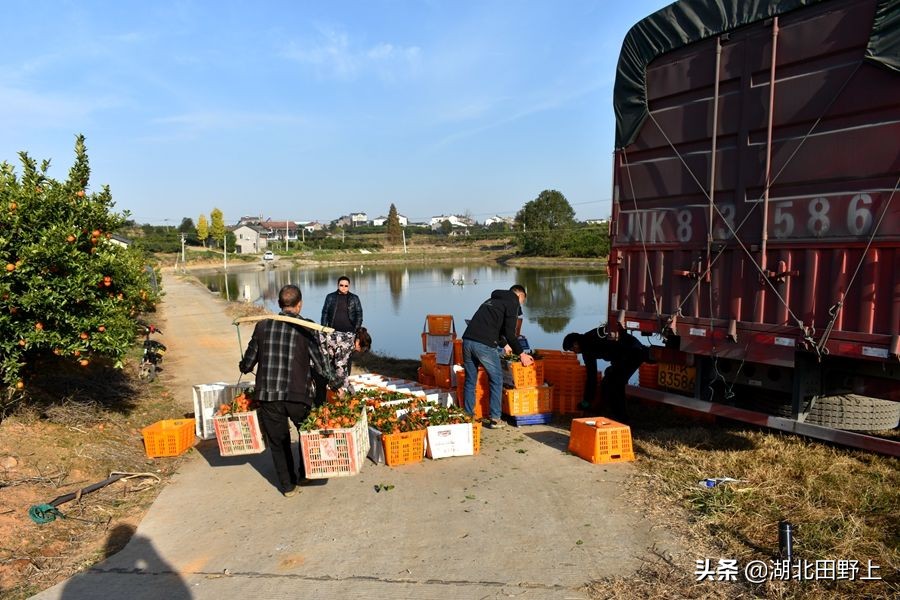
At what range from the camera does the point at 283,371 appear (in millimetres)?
5395

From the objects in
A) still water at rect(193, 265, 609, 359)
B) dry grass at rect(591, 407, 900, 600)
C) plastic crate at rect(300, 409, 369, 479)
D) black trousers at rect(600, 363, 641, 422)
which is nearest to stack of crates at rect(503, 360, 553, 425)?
black trousers at rect(600, 363, 641, 422)

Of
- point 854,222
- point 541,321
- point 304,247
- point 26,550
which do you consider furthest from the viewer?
point 304,247

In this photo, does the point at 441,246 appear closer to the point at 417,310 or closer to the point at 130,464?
the point at 417,310

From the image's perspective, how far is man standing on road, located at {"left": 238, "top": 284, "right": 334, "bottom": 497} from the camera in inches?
212

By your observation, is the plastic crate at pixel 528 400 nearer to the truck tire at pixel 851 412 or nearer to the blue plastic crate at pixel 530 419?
the blue plastic crate at pixel 530 419

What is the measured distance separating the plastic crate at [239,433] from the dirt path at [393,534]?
0.47 m

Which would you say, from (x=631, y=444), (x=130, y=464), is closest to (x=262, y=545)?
(x=130, y=464)

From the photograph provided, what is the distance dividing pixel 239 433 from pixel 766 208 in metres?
5.36

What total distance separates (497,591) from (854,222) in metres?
4.12

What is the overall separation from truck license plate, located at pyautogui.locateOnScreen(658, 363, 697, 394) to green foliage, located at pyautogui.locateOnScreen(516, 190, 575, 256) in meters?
67.6

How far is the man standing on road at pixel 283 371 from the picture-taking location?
212 inches

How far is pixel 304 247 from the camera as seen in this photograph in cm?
9788

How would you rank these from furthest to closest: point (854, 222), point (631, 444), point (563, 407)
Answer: point (563, 407), point (631, 444), point (854, 222)

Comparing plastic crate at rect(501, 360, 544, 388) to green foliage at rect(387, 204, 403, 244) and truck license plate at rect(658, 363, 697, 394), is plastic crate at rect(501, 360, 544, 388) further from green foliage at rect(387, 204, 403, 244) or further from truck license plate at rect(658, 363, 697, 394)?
green foliage at rect(387, 204, 403, 244)
